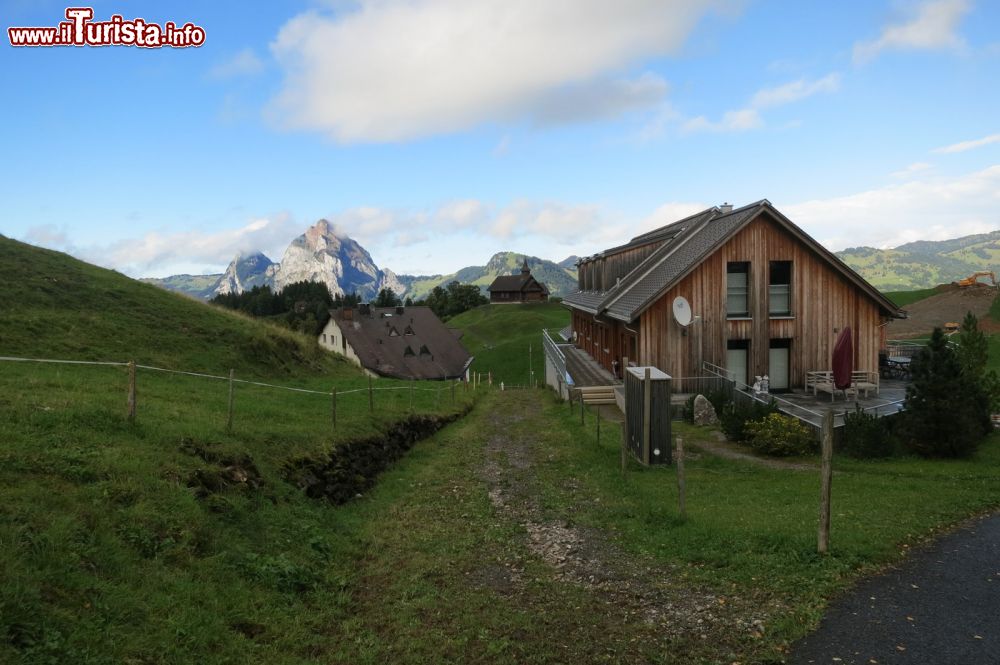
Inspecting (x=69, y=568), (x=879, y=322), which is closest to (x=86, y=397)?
(x=69, y=568)

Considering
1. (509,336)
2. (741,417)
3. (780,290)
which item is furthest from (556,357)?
(509,336)

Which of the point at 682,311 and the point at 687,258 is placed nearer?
the point at 682,311

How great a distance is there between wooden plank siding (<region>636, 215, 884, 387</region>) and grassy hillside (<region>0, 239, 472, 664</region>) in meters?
13.2

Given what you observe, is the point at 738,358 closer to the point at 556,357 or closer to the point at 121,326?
the point at 556,357

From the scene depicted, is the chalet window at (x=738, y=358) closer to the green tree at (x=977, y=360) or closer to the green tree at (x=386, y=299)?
the green tree at (x=977, y=360)

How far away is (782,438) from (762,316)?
9671 millimetres

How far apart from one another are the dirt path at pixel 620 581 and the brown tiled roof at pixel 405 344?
4468 cm

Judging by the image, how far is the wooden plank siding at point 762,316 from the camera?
25.5 meters

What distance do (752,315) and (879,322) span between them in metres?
6.04

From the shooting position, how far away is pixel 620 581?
930 centimetres

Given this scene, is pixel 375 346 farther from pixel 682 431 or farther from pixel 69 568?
pixel 69 568

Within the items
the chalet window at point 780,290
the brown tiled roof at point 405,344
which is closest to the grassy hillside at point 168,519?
the chalet window at point 780,290

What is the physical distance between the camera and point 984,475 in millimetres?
14750

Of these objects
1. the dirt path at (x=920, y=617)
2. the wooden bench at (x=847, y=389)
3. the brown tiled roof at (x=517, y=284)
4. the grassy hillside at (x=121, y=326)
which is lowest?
the dirt path at (x=920, y=617)
